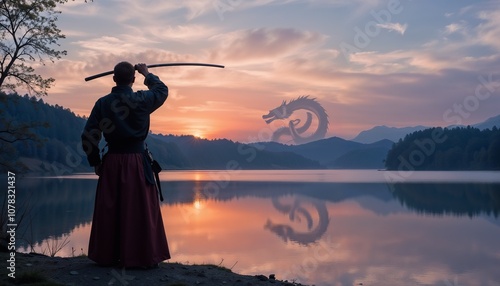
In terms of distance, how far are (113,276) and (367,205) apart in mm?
34495

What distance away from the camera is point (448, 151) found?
593 ft

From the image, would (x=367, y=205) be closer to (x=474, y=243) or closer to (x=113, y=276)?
(x=474, y=243)

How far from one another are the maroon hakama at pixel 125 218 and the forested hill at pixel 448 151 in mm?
166077

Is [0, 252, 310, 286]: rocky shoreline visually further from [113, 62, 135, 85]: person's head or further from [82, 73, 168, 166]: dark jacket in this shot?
[113, 62, 135, 85]: person's head

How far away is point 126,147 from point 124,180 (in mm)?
465

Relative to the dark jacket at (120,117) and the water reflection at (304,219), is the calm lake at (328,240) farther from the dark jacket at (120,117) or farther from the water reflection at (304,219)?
the dark jacket at (120,117)

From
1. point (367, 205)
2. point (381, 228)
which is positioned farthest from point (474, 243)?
point (367, 205)

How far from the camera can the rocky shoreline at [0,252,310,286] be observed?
6.45m

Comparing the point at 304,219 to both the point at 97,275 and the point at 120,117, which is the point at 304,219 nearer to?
the point at 97,275

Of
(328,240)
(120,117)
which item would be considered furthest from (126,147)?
(328,240)

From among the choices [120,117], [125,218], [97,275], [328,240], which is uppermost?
[120,117]

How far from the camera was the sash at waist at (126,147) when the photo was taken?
6.99 metres

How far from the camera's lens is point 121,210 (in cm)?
677

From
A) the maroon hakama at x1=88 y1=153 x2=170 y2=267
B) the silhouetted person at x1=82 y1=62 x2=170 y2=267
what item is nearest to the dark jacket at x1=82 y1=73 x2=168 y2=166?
the silhouetted person at x1=82 y1=62 x2=170 y2=267
